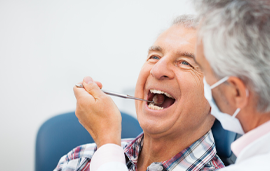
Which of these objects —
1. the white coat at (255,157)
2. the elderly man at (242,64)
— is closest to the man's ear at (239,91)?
the elderly man at (242,64)

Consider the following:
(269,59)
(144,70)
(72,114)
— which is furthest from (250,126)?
(72,114)

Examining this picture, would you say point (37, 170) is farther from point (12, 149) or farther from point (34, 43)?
point (34, 43)

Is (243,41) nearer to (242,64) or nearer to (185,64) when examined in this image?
(242,64)

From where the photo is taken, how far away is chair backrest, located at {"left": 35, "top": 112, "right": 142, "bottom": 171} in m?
1.56

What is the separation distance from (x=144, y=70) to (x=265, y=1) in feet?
2.40

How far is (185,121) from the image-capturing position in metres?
1.15

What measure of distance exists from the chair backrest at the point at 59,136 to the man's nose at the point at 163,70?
67 centimetres

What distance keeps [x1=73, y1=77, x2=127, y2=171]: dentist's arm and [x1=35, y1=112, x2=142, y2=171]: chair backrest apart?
2.20 feet

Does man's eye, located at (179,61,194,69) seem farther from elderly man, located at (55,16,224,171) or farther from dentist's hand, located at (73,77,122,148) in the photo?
dentist's hand, located at (73,77,122,148)

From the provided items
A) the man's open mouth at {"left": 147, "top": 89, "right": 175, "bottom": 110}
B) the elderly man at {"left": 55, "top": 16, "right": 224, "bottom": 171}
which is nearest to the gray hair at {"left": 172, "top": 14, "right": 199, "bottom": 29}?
the elderly man at {"left": 55, "top": 16, "right": 224, "bottom": 171}

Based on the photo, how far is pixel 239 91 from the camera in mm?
699

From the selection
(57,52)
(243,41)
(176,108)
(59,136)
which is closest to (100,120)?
(176,108)

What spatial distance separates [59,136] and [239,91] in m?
1.27

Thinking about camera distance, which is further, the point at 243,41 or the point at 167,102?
the point at 167,102
